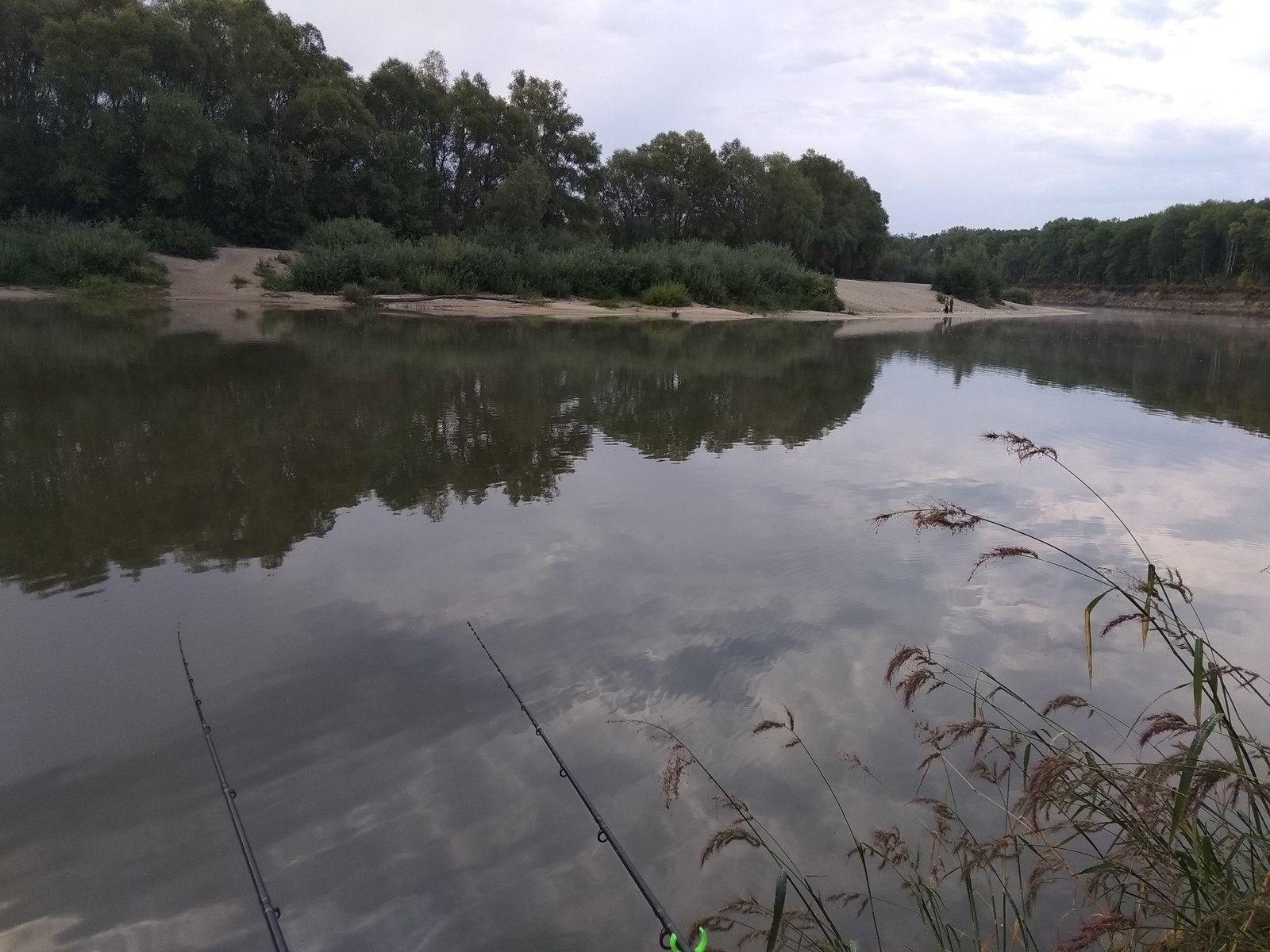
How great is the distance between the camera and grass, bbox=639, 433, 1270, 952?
160cm

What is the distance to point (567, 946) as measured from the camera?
230 centimetres

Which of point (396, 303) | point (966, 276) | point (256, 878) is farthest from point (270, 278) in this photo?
point (966, 276)

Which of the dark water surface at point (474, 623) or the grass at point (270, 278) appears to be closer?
the dark water surface at point (474, 623)

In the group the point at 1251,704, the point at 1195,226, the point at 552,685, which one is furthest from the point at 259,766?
the point at 1195,226

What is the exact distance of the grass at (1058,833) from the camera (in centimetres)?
160

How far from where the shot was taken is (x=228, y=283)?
91.1ft

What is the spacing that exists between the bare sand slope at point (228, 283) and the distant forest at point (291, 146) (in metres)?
2.37

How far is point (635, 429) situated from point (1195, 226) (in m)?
82.5

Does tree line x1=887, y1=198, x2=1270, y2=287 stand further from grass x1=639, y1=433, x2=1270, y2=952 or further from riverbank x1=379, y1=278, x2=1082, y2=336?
grass x1=639, y1=433, x2=1270, y2=952

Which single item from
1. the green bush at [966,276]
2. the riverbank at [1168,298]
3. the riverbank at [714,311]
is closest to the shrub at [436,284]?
the riverbank at [714,311]

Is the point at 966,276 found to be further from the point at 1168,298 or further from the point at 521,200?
the point at 521,200

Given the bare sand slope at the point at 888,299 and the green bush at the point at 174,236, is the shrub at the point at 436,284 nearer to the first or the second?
the green bush at the point at 174,236

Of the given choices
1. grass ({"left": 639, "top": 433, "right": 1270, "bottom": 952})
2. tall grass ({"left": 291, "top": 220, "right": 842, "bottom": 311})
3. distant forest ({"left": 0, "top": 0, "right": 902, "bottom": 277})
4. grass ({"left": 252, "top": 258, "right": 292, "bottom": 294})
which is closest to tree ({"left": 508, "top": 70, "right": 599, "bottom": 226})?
distant forest ({"left": 0, "top": 0, "right": 902, "bottom": 277})

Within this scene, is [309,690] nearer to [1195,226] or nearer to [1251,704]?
[1251,704]
